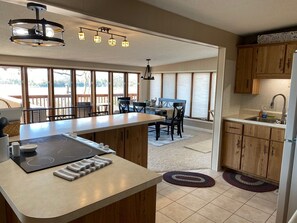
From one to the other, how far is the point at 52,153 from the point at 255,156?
9.78 ft

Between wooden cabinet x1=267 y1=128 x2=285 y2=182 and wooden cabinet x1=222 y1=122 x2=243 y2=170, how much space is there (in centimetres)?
48

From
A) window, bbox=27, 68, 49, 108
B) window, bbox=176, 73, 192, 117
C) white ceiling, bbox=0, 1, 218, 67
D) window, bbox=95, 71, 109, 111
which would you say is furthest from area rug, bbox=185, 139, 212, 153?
window, bbox=27, 68, 49, 108

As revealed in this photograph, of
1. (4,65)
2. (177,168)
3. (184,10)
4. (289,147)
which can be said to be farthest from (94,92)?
(289,147)

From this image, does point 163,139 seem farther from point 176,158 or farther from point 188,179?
point 188,179

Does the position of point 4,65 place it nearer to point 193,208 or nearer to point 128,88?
point 128,88

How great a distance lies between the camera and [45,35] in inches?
61.0

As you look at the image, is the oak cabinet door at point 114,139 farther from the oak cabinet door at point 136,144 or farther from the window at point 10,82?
the window at point 10,82

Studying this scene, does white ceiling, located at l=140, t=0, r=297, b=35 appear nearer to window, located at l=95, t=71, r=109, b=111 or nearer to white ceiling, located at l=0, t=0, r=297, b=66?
white ceiling, located at l=0, t=0, r=297, b=66

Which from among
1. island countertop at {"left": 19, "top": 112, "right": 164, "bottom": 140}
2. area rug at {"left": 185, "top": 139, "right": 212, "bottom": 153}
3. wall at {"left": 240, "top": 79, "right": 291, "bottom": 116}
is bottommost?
area rug at {"left": 185, "top": 139, "right": 212, "bottom": 153}

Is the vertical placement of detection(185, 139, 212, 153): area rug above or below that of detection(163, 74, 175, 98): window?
below

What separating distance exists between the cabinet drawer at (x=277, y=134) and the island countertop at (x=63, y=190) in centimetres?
252

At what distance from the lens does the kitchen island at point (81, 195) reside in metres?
0.96

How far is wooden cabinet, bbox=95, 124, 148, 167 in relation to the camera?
2660mm

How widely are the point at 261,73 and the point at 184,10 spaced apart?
178cm
